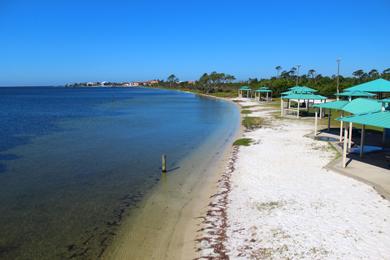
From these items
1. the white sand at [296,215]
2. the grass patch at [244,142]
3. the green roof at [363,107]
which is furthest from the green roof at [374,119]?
the grass patch at [244,142]

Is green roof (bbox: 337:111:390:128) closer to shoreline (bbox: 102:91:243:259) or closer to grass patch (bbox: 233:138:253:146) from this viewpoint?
shoreline (bbox: 102:91:243:259)

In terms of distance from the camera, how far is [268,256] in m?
7.43

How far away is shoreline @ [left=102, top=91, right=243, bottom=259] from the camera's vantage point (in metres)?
8.27

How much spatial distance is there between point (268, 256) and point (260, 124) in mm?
22559

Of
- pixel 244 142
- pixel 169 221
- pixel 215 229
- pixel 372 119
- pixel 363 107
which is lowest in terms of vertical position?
pixel 169 221

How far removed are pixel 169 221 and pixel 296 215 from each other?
12.5ft

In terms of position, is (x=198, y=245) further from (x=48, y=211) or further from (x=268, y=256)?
(x=48, y=211)

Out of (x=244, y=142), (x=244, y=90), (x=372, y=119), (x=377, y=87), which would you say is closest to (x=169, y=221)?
(x=372, y=119)

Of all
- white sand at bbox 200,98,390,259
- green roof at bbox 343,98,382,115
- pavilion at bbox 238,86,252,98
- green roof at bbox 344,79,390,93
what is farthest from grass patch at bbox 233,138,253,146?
pavilion at bbox 238,86,252,98

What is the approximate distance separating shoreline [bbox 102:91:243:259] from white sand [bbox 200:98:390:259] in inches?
21.6

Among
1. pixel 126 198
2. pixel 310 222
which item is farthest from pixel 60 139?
pixel 310 222

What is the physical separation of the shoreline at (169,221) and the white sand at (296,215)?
21.6 inches

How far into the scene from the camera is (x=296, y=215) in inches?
375

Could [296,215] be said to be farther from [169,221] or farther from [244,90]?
[244,90]
